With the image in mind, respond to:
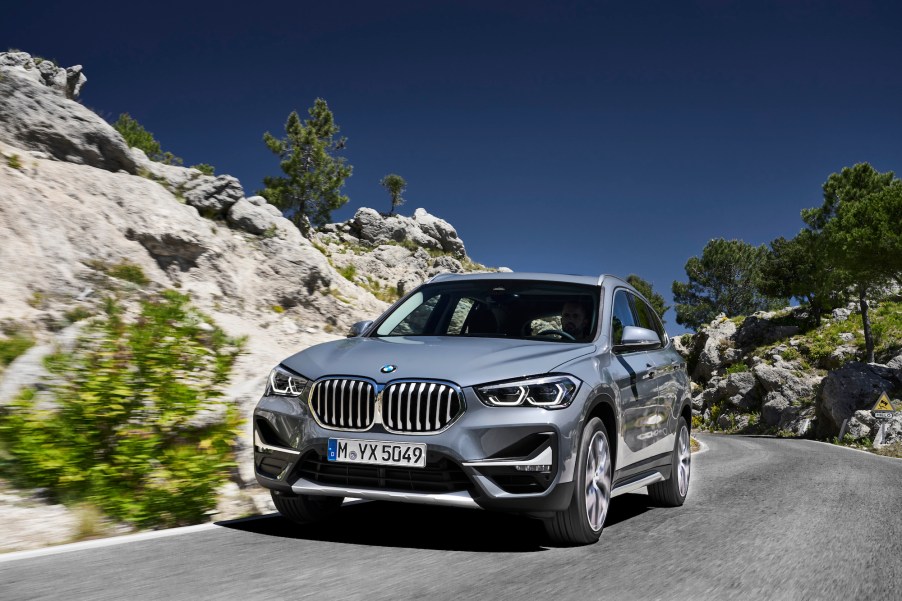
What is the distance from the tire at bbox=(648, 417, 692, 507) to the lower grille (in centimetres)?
326

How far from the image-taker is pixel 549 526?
4.83 meters

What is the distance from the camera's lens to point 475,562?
4.37 metres

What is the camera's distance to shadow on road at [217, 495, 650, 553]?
15.9ft

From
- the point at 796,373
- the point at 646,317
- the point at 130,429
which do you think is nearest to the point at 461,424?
the point at 130,429

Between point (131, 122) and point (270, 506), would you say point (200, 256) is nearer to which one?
point (270, 506)

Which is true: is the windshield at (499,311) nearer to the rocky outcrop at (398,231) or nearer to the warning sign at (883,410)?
the warning sign at (883,410)

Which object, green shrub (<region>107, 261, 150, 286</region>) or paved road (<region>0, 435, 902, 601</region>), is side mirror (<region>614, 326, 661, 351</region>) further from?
green shrub (<region>107, 261, 150, 286</region>)

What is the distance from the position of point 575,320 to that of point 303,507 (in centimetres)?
231

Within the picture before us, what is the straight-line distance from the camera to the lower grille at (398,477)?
443 centimetres

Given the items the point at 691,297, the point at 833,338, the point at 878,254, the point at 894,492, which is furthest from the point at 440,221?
the point at 894,492

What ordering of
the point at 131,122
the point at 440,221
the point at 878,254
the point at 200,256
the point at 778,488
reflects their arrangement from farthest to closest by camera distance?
the point at 440,221
the point at 131,122
the point at 878,254
the point at 200,256
the point at 778,488

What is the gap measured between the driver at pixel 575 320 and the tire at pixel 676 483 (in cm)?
195

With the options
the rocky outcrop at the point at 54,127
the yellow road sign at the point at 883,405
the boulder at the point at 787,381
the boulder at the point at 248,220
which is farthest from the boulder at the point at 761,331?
the rocky outcrop at the point at 54,127

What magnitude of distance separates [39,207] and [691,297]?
9411 cm
